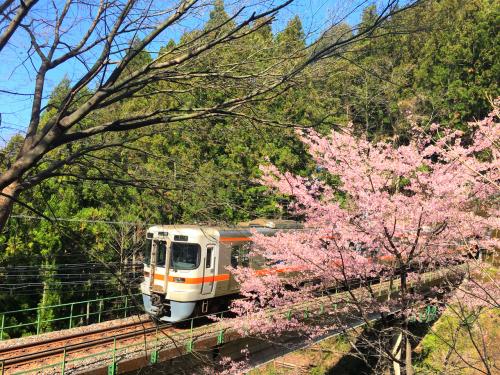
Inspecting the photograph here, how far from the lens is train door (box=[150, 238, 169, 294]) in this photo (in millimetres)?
11781

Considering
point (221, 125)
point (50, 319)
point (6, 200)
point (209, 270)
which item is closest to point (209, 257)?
point (209, 270)

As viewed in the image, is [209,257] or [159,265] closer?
[209,257]

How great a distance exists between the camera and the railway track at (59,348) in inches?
337

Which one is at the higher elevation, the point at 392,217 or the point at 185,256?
the point at 392,217

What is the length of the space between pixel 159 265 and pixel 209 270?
53.0 inches

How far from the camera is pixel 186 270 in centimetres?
1149

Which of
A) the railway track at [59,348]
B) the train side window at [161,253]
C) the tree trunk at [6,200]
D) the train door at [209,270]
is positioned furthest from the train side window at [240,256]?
the tree trunk at [6,200]

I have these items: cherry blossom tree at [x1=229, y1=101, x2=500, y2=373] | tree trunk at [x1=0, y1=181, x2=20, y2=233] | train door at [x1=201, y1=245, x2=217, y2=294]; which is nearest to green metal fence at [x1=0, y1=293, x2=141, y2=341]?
train door at [x1=201, y1=245, x2=217, y2=294]

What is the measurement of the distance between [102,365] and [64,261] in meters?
10.7

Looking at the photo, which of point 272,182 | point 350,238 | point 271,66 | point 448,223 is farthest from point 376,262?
point 271,66

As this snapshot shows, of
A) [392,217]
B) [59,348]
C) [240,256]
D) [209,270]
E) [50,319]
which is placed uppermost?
[392,217]

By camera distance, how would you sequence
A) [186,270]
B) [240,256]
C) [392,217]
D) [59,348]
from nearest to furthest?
1. [392,217]
2. [59,348]
3. [186,270]
4. [240,256]

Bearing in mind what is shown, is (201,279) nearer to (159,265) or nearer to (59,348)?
(159,265)

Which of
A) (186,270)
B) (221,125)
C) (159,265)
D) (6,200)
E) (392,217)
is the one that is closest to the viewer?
(6,200)
